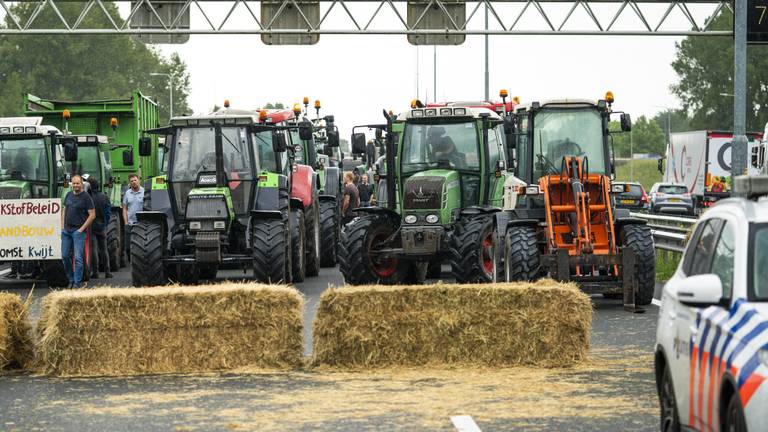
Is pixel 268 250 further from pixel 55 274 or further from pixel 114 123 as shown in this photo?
pixel 114 123

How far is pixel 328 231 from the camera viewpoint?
97.1 ft

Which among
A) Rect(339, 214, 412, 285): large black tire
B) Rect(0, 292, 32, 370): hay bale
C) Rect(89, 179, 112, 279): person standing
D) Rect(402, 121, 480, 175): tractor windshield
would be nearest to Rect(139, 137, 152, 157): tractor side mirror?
Rect(89, 179, 112, 279): person standing

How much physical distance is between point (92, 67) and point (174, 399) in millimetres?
118340

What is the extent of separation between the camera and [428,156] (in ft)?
77.0

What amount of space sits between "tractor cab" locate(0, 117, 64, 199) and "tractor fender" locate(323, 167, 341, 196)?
7.53 m

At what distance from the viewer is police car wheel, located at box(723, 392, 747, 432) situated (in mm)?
7383

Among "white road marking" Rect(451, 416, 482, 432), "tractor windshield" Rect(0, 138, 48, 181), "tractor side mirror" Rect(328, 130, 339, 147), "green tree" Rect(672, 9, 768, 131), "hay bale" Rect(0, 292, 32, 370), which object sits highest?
"green tree" Rect(672, 9, 768, 131)

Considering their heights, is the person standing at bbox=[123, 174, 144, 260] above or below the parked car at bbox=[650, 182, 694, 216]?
above

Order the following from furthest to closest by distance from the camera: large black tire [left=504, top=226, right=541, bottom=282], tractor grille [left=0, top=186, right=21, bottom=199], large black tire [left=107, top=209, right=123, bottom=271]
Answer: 1. large black tire [left=107, top=209, right=123, bottom=271]
2. tractor grille [left=0, top=186, right=21, bottom=199]
3. large black tire [left=504, top=226, right=541, bottom=282]

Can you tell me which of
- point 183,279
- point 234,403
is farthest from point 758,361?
point 183,279

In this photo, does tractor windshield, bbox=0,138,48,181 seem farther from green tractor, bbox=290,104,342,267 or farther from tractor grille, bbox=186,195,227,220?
tractor grille, bbox=186,195,227,220

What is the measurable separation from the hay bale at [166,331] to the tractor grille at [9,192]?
1304cm

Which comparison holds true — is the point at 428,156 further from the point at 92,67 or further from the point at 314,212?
the point at 92,67

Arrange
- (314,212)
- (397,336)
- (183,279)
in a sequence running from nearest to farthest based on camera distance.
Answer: (397,336)
(183,279)
(314,212)
